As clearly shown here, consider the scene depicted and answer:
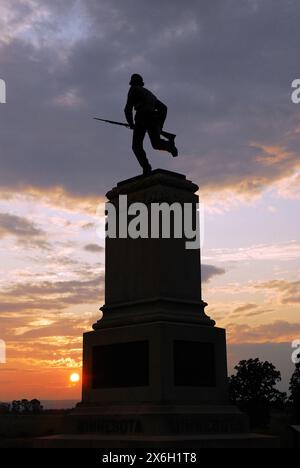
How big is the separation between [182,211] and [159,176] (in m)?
1.07

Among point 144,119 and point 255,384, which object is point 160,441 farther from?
point 255,384

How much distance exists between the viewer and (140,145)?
18031 mm

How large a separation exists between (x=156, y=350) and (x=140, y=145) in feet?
20.0

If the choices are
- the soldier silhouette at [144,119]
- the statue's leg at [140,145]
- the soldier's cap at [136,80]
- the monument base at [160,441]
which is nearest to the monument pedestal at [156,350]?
the monument base at [160,441]

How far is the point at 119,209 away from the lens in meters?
17.3

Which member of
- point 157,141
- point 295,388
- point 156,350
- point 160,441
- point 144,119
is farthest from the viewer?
point 295,388

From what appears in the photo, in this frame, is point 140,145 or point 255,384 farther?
point 255,384

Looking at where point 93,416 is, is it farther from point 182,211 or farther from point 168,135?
point 168,135

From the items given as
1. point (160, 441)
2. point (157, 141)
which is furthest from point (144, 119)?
point (160, 441)

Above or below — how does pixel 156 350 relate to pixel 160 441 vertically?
above

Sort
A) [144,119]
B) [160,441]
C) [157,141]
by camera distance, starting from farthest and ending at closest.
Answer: [157,141]
[144,119]
[160,441]

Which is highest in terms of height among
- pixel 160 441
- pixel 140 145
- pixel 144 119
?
pixel 144 119
